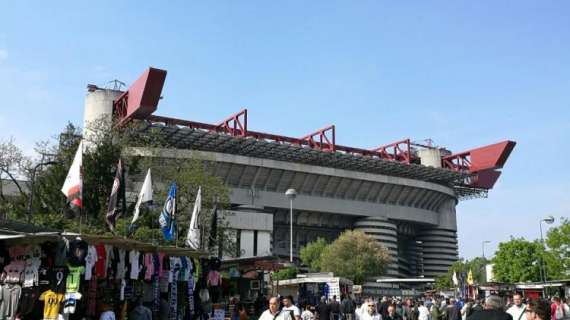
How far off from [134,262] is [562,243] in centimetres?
4769

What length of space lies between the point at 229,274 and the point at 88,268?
40.4 ft

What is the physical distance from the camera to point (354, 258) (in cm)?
6322

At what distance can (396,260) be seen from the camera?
294ft

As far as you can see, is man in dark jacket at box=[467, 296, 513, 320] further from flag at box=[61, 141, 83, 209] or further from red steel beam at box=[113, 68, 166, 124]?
red steel beam at box=[113, 68, 166, 124]

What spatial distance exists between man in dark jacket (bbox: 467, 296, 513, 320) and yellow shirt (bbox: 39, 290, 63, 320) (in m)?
8.15

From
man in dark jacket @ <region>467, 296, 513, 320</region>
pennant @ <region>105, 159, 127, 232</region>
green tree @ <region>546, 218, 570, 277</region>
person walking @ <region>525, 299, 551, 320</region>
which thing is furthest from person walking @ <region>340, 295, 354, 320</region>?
green tree @ <region>546, 218, 570, 277</region>

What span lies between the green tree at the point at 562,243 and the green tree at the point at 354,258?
18461 mm

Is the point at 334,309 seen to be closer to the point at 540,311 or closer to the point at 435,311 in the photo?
the point at 435,311

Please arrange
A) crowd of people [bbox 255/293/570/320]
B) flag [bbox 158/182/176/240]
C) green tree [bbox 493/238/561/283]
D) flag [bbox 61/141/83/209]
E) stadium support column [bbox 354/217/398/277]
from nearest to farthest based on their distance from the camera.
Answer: crowd of people [bbox 255/293/570/320] → flag [bbox 61/141/83/209] → flag [bbox 158/182/176/240] → green tree [bbox 493/238/561/283] → stadium support column [bbox 354/217/398/277]

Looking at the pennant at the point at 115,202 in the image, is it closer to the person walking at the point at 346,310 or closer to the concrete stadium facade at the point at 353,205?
the person walking at the point at 346,310

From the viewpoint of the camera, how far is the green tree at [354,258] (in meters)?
62.3

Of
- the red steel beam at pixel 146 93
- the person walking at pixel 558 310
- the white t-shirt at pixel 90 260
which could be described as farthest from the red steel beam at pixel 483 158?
the white t-shirt at pixel 90 260

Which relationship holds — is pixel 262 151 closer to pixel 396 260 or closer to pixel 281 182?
pixel 281 182

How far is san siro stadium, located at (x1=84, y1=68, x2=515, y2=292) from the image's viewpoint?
219 feet
